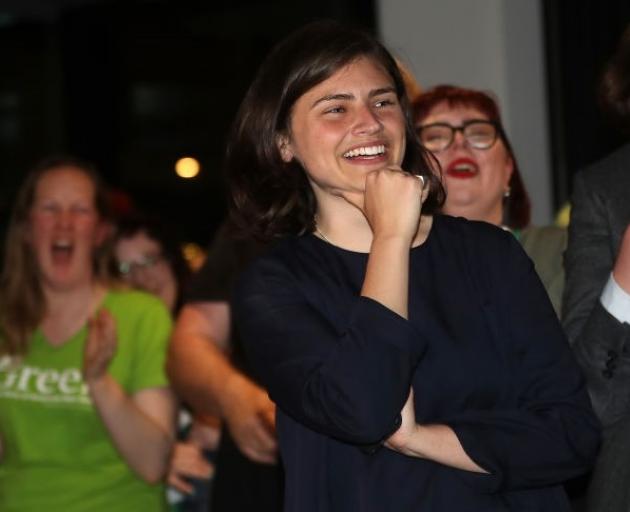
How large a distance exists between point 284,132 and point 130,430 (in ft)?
4.92

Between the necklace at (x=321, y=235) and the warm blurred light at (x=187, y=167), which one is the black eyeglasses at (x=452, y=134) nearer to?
the necklace at (x=321, y=235)

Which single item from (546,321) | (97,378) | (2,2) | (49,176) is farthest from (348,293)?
(2,2)

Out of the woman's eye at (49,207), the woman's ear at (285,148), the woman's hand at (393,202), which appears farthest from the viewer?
the woman's eye at (49,207)

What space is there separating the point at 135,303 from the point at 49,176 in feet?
1.63

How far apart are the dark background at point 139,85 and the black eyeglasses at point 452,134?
317cm

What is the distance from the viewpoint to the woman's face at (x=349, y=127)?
218 cm

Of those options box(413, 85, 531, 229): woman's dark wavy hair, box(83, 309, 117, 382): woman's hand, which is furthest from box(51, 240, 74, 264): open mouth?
box(413, 85, 531, 229): woman's dark wavy hair

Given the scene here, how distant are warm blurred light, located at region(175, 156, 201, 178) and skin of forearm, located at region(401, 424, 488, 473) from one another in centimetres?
491

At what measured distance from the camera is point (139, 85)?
7.15 meters

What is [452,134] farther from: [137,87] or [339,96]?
[137,87]

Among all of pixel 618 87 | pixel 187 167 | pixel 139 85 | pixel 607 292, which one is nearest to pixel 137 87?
pixel 139 85

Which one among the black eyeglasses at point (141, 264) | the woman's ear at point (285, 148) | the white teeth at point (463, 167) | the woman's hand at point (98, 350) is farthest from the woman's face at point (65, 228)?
the woman's ear at point (285, 148)

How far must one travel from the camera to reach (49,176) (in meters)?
4.00

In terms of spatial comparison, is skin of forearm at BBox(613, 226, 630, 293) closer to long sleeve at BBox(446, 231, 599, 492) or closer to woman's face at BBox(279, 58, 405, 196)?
long sleeve at BBox(446, 231, 599, 492)
